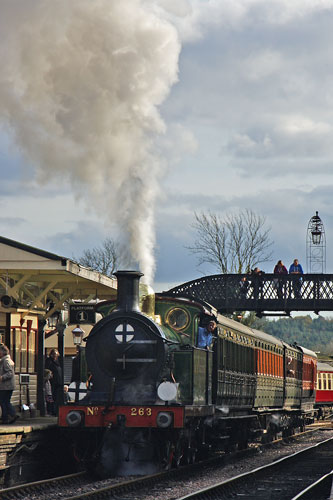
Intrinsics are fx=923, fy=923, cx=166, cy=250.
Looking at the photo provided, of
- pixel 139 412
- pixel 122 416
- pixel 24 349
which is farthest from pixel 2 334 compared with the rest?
pixel 139 412

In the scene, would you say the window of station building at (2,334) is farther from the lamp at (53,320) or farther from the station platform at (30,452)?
the station platform at (30,452)

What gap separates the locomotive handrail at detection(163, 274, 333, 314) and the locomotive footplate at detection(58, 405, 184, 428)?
2153 cm

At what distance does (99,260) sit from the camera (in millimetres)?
63094

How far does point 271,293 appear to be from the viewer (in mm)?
36500

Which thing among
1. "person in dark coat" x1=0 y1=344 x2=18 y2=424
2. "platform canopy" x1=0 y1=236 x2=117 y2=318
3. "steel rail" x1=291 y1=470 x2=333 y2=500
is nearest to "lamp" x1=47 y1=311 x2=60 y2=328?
"platform canopy" x1=0 y1=236 x2=117 y2=318

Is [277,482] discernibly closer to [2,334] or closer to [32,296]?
[32,296]

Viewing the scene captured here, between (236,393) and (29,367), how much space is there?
17.5ft

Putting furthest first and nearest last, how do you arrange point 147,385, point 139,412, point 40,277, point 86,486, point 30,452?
point 40,277
point 30,452
point 147,385
point 139,412
point 86,486

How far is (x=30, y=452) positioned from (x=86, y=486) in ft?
5.58

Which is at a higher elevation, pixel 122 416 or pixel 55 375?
pixel 55 375

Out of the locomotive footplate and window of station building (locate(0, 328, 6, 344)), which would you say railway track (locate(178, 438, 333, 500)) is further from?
window of station building (locate(0, 328, 6, 344))

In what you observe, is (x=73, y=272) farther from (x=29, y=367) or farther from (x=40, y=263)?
(x=29, y=367)

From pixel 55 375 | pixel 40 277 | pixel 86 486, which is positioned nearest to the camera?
pixel 86 486

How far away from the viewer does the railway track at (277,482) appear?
12961 millimetres
